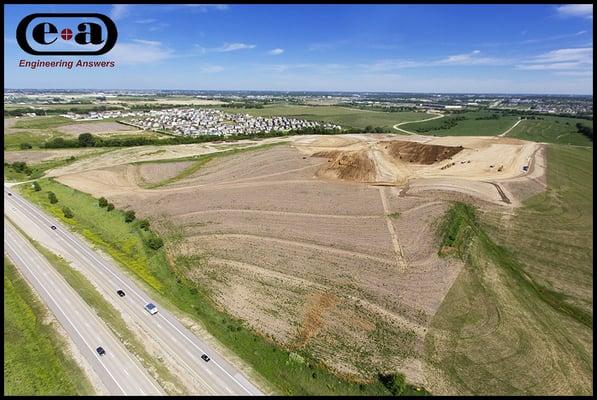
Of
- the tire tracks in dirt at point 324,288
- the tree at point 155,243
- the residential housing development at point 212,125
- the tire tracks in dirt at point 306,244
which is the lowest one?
the tire tracks in dirt at point 324,288

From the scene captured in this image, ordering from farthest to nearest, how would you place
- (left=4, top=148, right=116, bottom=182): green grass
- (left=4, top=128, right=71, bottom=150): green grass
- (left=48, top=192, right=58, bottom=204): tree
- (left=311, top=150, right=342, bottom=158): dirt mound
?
(left=4, top=128, right=71, bottom=150): green grass
(left=311, top=150, right=342, bottom=158): dirt mound
(left=4, top=148, right=116, bottom=182): green grass
(left=48, top=192, right=58, bottom=204): tree

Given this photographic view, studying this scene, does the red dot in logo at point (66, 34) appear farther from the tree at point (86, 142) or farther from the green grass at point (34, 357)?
the tree at point (86, 142)

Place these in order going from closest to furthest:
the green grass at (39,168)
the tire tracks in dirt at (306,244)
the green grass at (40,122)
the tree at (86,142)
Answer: the tire tracks in dirt at (306,244), the green grass at (39,168), the tree at (86,142), the green grass at (40,122)

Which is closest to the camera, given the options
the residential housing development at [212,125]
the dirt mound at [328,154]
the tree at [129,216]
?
the tree at [129,216]

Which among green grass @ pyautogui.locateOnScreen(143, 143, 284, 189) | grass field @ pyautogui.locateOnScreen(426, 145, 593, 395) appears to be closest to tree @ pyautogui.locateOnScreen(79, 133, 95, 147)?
green grass @ pyautogui.locateOnScreen(143, 143, 284, 189)

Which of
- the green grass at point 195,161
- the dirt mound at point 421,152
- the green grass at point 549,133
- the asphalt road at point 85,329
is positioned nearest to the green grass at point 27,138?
the green grass at point 195,161

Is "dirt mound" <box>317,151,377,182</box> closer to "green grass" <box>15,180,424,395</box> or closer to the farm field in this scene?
"green grass" <box>15,180,424,395</box>
